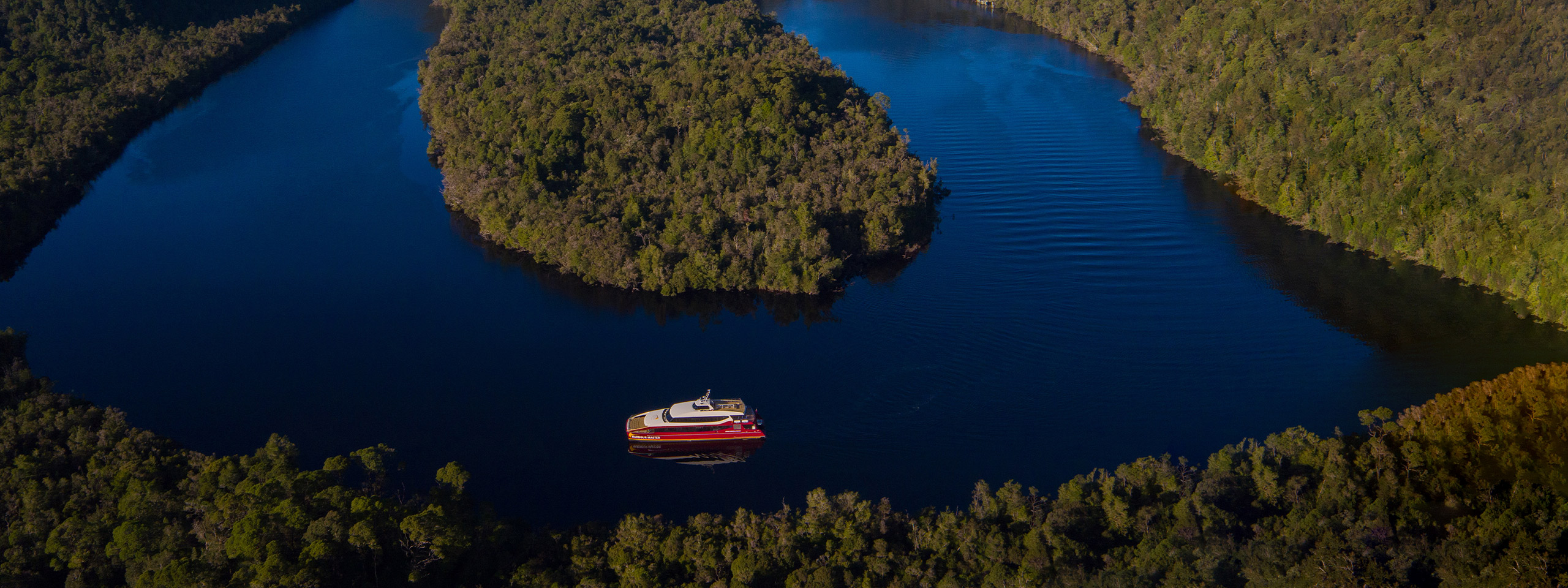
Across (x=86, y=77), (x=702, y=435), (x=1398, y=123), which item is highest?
(x=1398, y=123)

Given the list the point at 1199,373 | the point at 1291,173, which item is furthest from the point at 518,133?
the point at 1291,173

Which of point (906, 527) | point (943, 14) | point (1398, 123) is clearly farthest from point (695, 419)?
point (943, 14)

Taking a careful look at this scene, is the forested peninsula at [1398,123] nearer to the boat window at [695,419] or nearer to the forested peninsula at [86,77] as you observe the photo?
the boat window at [695,419]

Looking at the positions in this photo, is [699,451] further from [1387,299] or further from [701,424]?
[1387,299]

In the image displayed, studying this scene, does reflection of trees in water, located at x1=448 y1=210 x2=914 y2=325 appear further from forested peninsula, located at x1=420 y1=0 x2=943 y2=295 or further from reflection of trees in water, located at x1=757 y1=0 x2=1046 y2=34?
reflection of trees in water, located at x1=757 y1=0 x2=1046 y2=34

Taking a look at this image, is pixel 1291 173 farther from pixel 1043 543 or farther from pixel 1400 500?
pixel 1043 543

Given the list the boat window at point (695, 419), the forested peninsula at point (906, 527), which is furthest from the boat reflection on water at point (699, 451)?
the forested peninsula at point (906, 527)
